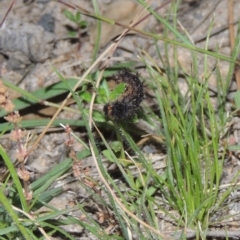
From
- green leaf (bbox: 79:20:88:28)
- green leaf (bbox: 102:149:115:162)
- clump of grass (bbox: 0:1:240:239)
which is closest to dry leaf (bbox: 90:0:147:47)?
green leaf (bbox: 79:20:88:28)

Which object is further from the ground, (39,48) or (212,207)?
(39,48)

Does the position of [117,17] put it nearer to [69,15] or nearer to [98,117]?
[69,15]

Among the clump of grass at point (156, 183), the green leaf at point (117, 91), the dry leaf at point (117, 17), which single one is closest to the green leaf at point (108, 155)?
the clump of grass at point (156, 183)

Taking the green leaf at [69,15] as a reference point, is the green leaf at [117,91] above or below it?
below

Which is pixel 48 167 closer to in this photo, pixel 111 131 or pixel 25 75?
pixel 111 131

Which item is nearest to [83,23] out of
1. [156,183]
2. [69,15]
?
[69,15]

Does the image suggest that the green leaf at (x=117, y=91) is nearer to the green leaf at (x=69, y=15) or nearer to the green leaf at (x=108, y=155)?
the green leaf at (x=108, y=155)

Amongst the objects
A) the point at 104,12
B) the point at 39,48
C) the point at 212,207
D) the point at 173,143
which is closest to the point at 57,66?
the point at 39,48

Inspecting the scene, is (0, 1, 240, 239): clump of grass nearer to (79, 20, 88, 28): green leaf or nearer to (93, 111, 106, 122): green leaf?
(93, 111, 106, 122): green leaf
